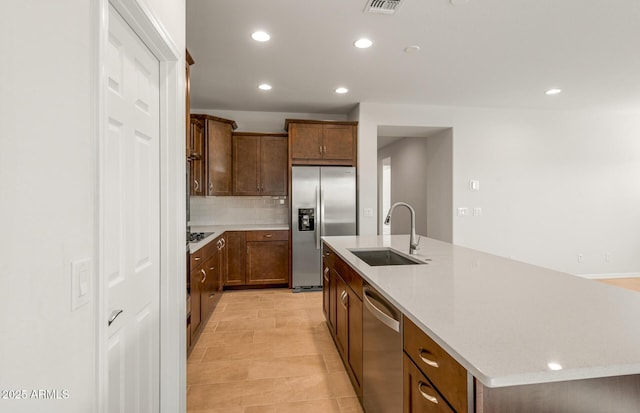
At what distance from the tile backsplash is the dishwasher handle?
138 inches

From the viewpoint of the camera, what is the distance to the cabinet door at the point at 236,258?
439cm

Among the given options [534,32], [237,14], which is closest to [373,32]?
[237,14]

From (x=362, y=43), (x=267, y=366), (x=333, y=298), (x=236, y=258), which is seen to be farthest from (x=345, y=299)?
(x=236, y=258)

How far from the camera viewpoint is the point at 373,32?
262 centimetres

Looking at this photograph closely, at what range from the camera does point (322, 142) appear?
4488 mm

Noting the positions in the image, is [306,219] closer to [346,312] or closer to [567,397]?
[346,312]

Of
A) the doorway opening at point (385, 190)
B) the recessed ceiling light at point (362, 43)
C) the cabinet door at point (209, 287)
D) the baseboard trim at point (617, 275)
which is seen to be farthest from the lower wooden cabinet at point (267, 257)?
the baseboard trim at point (617, 275)

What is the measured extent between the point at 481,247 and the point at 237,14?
4.55m

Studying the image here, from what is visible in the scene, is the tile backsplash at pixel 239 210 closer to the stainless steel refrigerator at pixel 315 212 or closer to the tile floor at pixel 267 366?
the stainless steel refrigerator at pixel 315 212

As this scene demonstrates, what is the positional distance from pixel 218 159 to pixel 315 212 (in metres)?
1.53

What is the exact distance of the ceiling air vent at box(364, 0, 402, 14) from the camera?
2.20 meters

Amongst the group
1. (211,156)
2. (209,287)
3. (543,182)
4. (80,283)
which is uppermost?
(211,156)

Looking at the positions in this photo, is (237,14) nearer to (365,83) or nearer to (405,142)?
(365,83)

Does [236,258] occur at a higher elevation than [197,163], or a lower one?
lower
